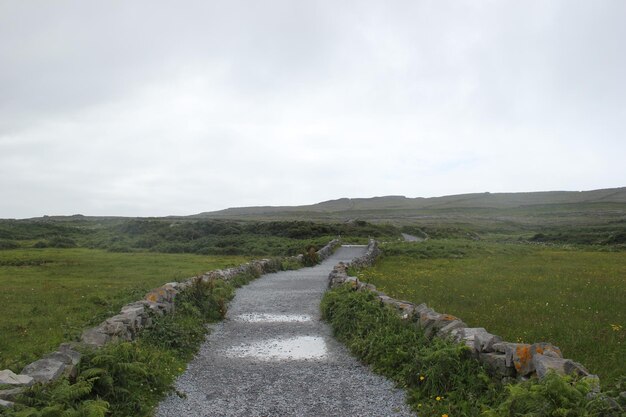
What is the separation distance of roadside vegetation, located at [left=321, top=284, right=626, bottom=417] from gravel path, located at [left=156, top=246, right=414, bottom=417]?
38 centimetres

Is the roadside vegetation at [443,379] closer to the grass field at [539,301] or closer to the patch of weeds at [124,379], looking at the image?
the grass field at [539,301]

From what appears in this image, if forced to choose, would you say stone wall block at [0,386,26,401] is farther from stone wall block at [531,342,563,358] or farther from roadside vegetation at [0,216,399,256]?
roadside vegetation at [0,216,399,256]

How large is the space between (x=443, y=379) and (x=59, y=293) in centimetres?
1539

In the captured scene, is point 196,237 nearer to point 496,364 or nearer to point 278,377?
point 278,377

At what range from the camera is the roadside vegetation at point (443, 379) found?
5672mm

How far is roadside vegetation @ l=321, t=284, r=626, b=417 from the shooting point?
18.6 ft

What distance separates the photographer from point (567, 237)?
6494 centimetres

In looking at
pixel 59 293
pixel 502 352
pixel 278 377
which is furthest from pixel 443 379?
pixel 59 293

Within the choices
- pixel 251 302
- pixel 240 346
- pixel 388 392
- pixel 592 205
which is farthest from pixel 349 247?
pixel 592 205

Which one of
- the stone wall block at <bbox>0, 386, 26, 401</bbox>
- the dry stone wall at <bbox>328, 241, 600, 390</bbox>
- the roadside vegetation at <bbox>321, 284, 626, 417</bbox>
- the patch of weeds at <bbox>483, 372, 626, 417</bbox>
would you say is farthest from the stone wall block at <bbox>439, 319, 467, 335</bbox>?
the stone wall block at <bbox>0, 386, 26, 401</bbox>

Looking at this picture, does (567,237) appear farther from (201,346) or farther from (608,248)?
(201,346)

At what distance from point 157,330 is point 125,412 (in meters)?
4.65

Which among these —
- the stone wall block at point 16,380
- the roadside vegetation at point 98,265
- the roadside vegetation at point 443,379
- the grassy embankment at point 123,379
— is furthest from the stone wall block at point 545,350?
the roadside vegetation at point 98,265

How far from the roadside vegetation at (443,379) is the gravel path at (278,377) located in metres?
0.38
